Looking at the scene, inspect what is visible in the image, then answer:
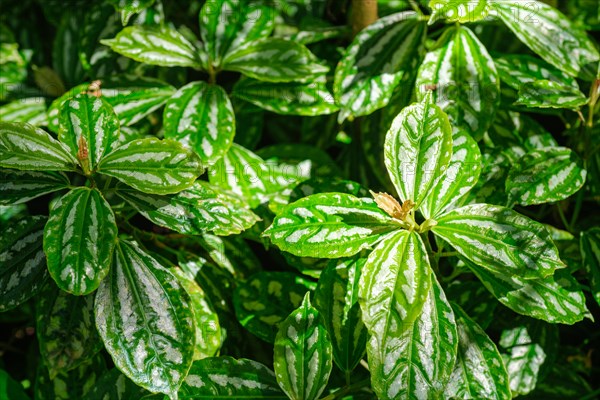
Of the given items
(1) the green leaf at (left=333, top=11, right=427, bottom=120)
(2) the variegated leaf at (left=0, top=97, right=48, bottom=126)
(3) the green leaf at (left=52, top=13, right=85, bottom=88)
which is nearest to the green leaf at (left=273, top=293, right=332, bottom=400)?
(1) the green leaf at (left=333, top=11, right=427, bottom=120)

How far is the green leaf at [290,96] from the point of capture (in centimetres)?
142

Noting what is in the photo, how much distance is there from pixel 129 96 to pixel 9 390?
692 mm

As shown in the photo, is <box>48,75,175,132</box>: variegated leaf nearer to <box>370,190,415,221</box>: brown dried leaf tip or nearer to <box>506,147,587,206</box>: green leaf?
<box>370,190,415,221</box>: brown dried leaf tip

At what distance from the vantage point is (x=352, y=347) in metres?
1.15

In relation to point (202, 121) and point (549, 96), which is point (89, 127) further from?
point (549, 96)

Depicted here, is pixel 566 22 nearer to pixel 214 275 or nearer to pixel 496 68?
pixel 496 68

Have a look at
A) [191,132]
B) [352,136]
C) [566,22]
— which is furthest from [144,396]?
[566,22]

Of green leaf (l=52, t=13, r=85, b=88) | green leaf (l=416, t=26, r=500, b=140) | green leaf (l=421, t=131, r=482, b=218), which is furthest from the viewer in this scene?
green leaf (l=52, t=13, r=85, b=88)

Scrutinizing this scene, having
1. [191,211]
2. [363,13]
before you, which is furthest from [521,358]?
[363,13]

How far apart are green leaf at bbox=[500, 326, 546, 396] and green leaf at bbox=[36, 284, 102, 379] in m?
0.83

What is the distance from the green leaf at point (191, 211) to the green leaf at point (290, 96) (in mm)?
349

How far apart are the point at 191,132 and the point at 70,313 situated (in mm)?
433

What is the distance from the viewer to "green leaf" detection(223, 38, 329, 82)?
1.38 meters

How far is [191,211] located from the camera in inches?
43.9
